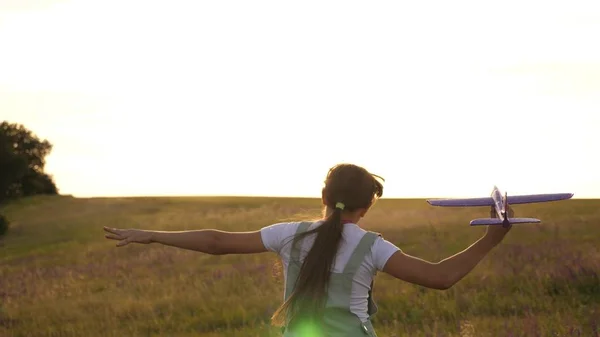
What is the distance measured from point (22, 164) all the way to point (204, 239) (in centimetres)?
7904

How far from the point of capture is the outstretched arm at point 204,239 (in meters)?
5.45

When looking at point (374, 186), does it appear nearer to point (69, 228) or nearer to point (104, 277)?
point (104, 277)

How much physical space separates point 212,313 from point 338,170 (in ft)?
29.5

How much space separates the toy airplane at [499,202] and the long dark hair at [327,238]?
686mm

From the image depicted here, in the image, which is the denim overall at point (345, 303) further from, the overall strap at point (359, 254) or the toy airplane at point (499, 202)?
the toy airplane at point (499, 202)

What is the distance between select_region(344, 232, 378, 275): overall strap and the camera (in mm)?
5215

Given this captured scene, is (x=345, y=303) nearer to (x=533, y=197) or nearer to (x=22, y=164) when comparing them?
(x=533, y=197)

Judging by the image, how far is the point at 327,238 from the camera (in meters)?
5.22

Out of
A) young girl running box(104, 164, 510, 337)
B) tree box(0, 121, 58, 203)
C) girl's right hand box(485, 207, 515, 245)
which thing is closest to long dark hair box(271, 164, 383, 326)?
young girl running box(104, 164, 510, 337)

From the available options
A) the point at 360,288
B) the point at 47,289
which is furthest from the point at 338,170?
the point at 47,289

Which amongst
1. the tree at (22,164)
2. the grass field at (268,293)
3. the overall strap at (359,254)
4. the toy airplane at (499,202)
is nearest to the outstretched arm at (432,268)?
the overall strap at (359,254)

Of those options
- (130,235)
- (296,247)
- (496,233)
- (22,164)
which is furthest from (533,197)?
(22,164)

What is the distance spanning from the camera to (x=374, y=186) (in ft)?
17.8

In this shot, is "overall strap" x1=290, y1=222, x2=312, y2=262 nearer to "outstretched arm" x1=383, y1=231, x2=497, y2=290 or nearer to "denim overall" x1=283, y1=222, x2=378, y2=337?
"denim overall" x1=283, y1=222, x2=378, y2=337
